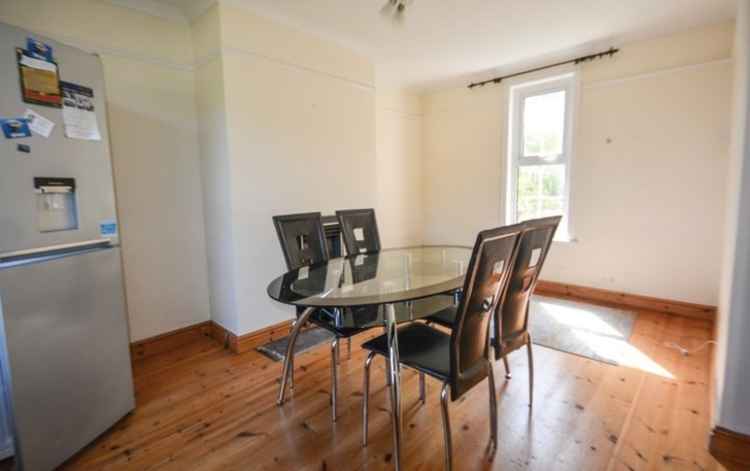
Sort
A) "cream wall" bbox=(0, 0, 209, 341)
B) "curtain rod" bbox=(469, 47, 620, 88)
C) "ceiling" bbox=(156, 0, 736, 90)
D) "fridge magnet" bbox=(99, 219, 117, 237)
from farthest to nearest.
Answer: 1. "curtain rod" bbox=(469, 47, 620, 88)
2. "ceiling" bbox=(156, 0, 736, 90)
3. "cream wall" bbox=(0, 0, 209, 341)
4. "fridge magnet" bbox=(99, 219, 117, 237)

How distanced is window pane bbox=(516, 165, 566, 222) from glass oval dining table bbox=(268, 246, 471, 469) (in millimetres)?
1807

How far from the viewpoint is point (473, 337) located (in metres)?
1.42

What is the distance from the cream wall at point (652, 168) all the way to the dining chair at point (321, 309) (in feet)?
8.66

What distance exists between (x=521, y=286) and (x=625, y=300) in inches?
99.2

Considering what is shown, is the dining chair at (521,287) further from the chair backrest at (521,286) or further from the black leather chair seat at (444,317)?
the black leather chair seat at (444,317)

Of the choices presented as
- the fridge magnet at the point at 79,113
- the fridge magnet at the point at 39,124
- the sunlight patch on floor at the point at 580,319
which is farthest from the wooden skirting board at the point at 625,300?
the fridge magnet at the point at 39,124

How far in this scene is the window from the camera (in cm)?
372

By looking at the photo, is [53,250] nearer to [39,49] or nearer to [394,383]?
[39,49]

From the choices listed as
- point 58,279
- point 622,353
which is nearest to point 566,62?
point 622,353

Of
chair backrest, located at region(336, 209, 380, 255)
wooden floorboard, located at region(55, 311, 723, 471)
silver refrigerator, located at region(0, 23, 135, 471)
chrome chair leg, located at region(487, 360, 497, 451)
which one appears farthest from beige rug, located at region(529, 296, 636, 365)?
silver refrigerator, located at region(0, 23, 135, 471)

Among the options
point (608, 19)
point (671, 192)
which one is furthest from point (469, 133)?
point (671, 192)

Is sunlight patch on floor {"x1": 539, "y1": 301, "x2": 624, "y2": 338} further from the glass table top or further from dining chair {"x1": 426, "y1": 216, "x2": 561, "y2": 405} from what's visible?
dining chair {"x1": 426, "y1": 216, "x2": 561, "y2": 405}

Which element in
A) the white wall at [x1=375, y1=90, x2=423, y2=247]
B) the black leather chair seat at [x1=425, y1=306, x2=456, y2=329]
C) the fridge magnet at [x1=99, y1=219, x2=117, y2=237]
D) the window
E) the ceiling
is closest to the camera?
the fridge magnet at [x1=99, y1=219, x2=117, y2=237]

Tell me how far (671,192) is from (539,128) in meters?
1.37
